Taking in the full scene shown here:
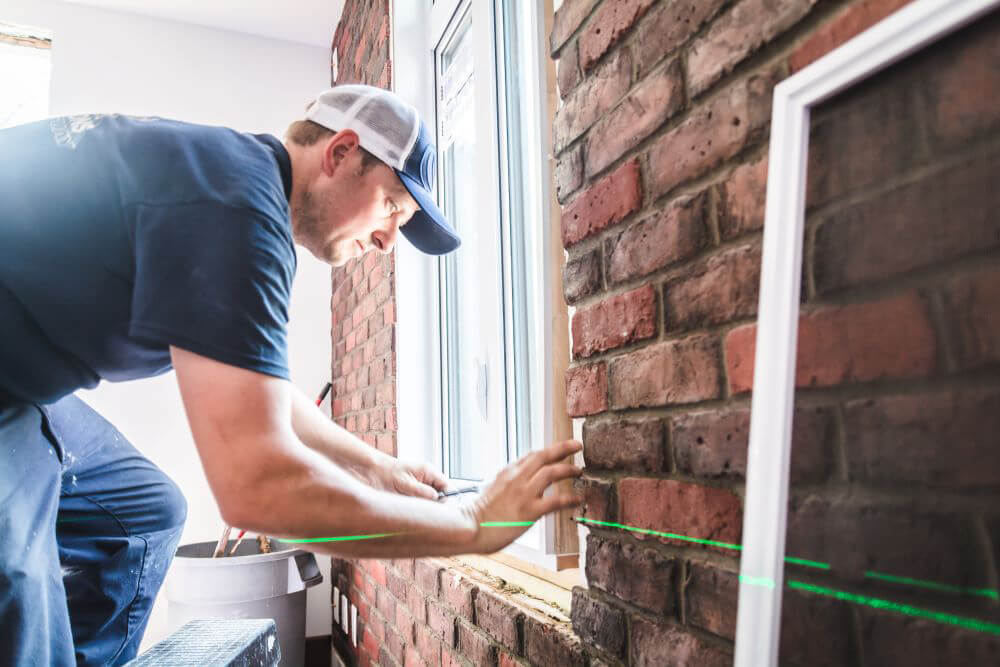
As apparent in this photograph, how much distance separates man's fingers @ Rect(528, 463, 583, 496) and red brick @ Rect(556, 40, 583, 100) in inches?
20.5

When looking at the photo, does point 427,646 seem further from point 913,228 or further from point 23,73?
point 23,73

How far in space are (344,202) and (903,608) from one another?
3.48ft

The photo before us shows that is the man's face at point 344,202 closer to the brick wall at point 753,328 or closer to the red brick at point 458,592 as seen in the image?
the brick wall at point 753,328

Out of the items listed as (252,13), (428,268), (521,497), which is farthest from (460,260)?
(252,13)

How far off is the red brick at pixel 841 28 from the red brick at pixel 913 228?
0.50 feet

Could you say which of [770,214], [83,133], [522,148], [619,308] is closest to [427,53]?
[522,148]

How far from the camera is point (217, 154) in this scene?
34.1 inches

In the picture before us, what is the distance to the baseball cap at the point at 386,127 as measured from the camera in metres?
1.24

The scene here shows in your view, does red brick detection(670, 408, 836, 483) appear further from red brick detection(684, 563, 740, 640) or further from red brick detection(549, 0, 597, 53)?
red brick detection(549, 0, 597, 53)

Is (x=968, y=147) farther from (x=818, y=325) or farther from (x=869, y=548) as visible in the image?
(x=869, y=548)

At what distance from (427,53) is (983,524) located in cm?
220

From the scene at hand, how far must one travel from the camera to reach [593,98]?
889 millimetres

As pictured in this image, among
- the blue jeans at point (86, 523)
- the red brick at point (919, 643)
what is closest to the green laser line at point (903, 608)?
the red brick at point (919, 643)

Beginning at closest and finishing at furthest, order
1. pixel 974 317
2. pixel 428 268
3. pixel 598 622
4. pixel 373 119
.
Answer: pixel 974 317
pixel 598 622
pixel 373 119
pixel 428 268
